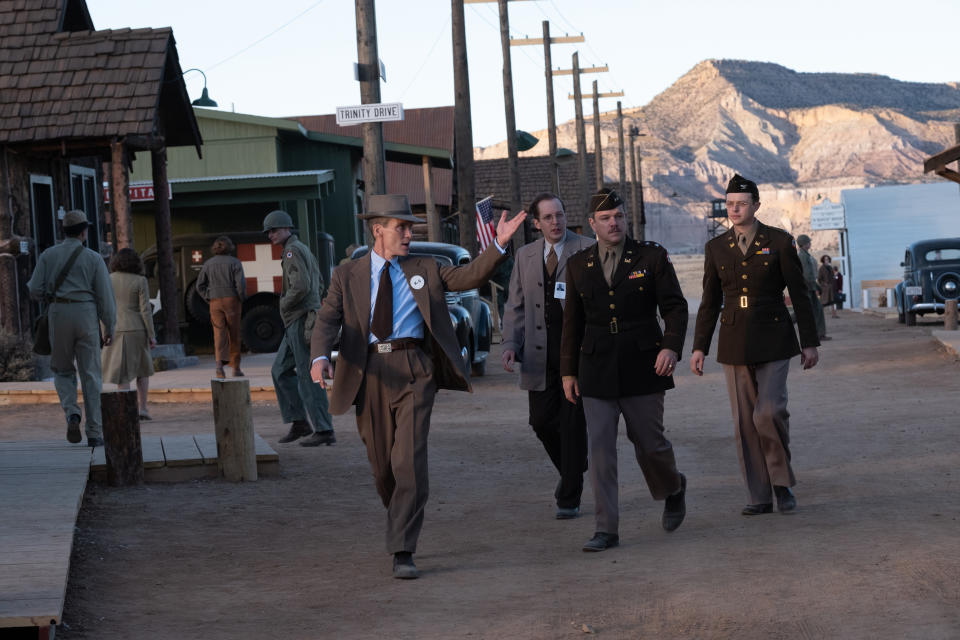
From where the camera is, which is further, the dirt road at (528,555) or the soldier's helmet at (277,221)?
the soldier's helmet at (277,221)

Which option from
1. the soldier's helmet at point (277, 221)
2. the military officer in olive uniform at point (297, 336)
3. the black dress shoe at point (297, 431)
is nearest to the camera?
the military officer in olive uniform at point (297, 336)

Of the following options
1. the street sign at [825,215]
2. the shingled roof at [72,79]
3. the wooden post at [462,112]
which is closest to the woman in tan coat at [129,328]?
the shingled roof at [72,79]

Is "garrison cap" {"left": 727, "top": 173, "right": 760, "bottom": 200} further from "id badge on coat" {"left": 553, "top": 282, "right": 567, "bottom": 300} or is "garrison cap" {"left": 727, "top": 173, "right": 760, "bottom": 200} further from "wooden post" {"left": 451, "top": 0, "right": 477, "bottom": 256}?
"wooden post" {"left": 451, "top": 0, "right": 477, "bottom": 256}

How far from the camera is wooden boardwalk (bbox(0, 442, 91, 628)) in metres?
5.39

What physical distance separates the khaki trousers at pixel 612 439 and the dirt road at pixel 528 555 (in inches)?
9.6

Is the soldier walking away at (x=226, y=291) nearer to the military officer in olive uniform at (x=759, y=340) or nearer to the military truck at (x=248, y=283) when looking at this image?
the military truck at (x=248, y=283)

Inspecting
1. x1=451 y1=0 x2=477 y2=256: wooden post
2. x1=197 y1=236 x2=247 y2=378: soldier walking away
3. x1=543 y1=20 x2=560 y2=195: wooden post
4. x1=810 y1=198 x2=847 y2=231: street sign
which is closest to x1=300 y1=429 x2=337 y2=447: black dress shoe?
x1=197 y1=236 x2=247 y2=378: soldier walking away

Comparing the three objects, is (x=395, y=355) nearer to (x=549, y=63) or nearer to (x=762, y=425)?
(x=762, y=425)

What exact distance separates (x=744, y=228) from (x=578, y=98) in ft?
130

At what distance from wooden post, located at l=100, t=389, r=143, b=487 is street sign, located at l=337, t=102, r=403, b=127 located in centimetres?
597

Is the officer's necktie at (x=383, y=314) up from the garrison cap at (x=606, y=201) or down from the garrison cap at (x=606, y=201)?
down

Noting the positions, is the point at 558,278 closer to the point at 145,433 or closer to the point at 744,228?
the point at 744,228

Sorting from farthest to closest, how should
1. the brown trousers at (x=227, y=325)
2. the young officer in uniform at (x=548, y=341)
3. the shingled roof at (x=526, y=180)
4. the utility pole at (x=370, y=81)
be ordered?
the shingled roof at (x=526, y=180)
the brown trousers at (x=227, y=325)
the utility pole at (x=370, y=81)
the young officer in uniform at (x=548, y=341)

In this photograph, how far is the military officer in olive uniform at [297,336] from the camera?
456 inches
